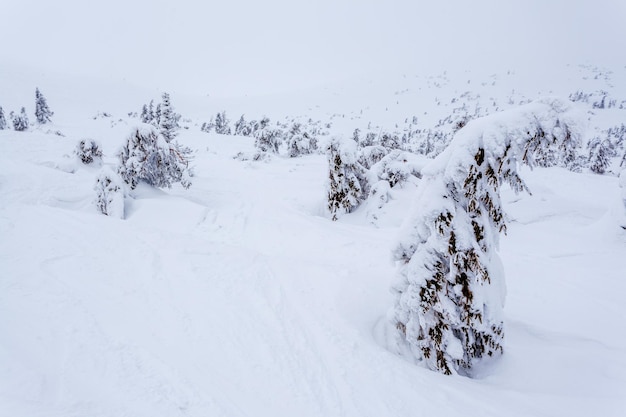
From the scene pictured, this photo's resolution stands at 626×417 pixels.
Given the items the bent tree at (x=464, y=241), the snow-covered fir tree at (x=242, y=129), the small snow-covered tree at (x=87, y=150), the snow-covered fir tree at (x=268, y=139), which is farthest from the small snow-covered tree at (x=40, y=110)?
the bent tree at (x=464, y=241)

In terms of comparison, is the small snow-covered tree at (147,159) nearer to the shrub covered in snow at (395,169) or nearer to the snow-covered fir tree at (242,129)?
the shrub covered in snow at (395,169)

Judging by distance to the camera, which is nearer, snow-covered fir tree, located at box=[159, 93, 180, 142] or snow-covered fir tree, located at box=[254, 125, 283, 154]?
snow-covered fir tree, located at box=[159, 93, 180, 142]

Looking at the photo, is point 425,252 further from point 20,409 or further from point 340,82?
point 340,82

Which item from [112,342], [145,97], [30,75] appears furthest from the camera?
[145,97]

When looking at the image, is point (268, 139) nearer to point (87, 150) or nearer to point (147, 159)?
point (87, 150)

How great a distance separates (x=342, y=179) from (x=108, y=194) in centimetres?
1024

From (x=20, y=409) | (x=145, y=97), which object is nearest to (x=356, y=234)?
(x=20, y=409)

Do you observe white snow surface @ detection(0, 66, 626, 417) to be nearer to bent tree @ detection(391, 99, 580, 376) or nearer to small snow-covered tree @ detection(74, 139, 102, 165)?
bent tree @ detection(391, 99, 580, 376)

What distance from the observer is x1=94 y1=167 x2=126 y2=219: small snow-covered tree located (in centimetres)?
1229

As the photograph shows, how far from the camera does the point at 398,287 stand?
18.1ft

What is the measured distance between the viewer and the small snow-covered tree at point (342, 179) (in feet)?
53.0

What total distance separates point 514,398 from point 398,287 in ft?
7.16

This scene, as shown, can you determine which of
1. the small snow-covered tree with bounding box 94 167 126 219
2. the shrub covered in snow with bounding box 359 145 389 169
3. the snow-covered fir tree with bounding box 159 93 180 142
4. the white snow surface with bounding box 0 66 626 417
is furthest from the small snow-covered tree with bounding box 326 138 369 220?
the snow-covered fir tree with bounding box 159 93 180 142

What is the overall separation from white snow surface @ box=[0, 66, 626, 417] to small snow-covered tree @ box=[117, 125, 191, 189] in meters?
2.89
